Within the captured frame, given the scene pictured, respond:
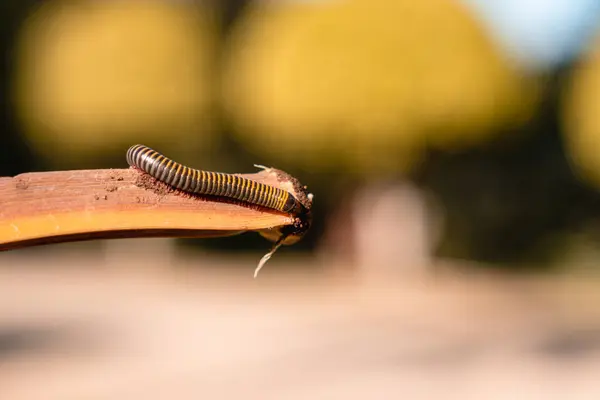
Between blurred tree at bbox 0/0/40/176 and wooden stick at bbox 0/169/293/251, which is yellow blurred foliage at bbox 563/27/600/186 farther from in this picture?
wooden stick at bbox 0/169/293/251

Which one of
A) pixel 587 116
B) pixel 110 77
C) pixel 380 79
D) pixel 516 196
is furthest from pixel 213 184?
pixel 516 196

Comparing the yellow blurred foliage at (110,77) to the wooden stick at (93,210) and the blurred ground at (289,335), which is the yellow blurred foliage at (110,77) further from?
the wooden stick at (93,210)

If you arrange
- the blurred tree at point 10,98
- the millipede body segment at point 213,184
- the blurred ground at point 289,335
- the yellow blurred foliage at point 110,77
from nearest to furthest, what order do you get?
the millipede body segment at point 213,184
the blurred ground at point 289,335
the yellow blurred foliage at point 110,77
the blurred tree at point 10,98

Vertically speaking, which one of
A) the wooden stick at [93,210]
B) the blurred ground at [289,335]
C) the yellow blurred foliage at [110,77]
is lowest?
the blurred ground at [289,335]

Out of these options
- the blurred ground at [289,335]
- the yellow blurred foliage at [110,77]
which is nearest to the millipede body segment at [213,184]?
the blurred ground at [289,335]

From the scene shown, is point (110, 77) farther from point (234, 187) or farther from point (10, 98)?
point (234, 187)

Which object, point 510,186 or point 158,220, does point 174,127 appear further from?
point 158,220

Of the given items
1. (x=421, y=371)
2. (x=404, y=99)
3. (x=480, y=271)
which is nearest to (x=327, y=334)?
(x=421, y=371)
